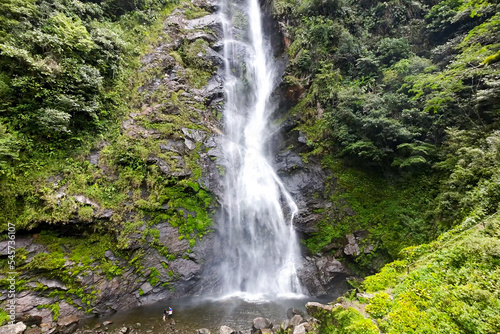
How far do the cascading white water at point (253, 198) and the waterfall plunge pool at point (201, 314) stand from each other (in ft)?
4.12

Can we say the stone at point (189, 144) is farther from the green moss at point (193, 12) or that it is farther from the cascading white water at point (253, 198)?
the green moss at point (193, 12)

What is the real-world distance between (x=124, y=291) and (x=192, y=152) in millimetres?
7524

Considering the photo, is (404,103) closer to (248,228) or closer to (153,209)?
(248,228)

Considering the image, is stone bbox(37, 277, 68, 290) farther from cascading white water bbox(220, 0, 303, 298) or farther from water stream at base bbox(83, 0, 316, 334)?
cascading white water bbox(220, 0, 303, 298)

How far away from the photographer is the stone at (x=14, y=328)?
6905 millimetres

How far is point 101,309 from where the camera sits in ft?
30.3

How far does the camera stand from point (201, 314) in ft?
31.5

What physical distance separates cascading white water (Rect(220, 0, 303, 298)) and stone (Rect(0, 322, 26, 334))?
7.67 metres

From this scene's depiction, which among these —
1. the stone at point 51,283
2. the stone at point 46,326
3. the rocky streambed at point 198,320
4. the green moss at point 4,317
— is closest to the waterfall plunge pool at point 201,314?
the rocky streambed at point 198,320

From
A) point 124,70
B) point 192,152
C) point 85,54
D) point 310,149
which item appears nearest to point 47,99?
point 85,54

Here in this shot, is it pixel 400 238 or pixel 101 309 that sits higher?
pixel 400 238

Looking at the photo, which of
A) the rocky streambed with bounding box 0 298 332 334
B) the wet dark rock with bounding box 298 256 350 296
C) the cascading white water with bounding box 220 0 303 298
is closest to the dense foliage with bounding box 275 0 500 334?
the wet dark rock with bounding box 298 256 350 296

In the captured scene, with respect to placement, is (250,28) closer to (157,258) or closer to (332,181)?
(332,181)

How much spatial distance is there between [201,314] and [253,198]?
6.64 meters
